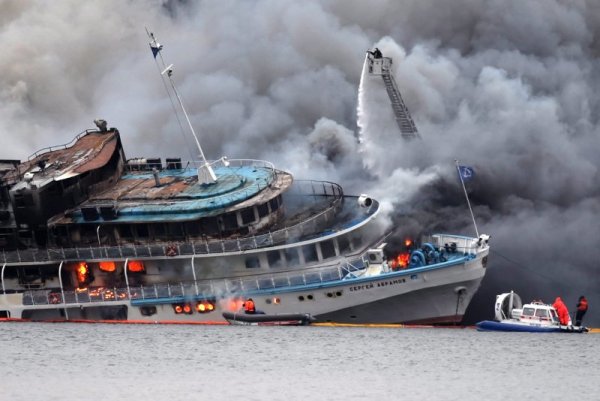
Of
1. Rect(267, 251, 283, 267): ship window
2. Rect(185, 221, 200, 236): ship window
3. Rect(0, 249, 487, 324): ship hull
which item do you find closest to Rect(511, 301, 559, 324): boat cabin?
Rect(0, 249, 487, 324): ship hull

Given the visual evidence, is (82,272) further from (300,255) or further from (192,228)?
(300,255)

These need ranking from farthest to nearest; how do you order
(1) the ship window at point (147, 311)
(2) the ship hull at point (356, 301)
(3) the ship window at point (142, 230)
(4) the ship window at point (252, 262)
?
(3) the ship window at point (142, 230) → (1) the ship window at point (147, 311) → (4) the ship window at point (252, 262) → (2) the ship hull at point (356, 301)

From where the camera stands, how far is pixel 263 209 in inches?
1216

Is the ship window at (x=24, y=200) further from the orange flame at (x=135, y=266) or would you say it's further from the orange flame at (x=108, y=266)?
the orange flame at (x=135, y=266)

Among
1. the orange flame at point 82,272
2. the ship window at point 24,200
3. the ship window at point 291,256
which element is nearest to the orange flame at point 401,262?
the ship window at point 291,256

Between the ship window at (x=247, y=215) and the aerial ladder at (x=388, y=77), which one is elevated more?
the aerial ladder at (x=388, y=77)

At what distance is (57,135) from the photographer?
50.8m

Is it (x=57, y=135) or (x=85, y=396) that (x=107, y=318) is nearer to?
(x=85, y=396)

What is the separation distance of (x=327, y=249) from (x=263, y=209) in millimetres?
2588

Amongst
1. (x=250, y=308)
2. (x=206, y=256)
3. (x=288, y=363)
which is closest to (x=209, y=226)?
(x=206, y=256)

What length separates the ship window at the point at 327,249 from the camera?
30125 mm

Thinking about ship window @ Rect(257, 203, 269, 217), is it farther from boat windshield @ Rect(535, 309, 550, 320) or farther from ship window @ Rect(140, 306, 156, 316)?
boat windshield @ Rect(535, 309, 550, 320)

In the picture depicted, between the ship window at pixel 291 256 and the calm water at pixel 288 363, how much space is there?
7.37ft

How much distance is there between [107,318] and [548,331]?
47.3ft
